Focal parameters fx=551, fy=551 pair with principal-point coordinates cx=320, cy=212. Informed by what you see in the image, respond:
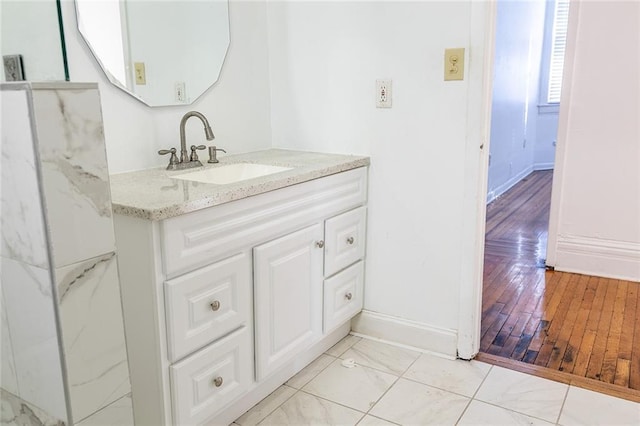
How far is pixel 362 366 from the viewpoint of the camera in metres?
2.23

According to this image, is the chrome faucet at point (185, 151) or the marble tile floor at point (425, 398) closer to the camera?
the marble tile floor at point (425, 398)

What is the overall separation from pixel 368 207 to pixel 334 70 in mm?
600

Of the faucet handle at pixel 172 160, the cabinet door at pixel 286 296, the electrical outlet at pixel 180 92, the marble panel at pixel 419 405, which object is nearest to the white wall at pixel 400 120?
the marble panel at pixel 419 405

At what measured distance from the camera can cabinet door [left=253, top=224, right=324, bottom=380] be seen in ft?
5.98

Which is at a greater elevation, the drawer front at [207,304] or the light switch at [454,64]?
the light switch at [454,64]

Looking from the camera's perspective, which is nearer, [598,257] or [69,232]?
[69,232]

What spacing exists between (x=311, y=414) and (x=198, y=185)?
0.88m

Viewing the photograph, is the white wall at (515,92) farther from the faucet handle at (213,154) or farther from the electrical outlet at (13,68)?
the electrical outlet at (13,68)

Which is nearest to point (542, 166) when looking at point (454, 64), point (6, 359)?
point (454, 64)

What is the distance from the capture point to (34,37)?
1375mm

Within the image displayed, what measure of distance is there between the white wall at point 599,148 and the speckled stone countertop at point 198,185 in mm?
1543

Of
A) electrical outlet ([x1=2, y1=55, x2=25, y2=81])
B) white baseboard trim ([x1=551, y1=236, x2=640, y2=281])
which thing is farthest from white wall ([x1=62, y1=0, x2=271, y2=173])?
white baseboard trim ([x1=551, y1=236, x2=640, y2=281])

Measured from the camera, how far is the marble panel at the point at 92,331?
39.6 inches

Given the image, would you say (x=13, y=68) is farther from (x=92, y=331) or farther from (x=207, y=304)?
(x=207, y=304)
